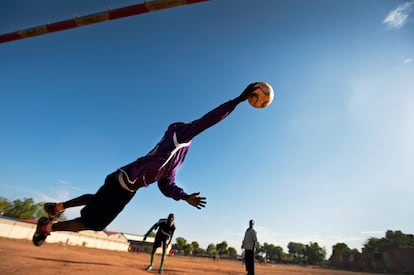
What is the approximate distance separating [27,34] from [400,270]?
6356 centimetres

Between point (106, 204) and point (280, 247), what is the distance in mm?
159759

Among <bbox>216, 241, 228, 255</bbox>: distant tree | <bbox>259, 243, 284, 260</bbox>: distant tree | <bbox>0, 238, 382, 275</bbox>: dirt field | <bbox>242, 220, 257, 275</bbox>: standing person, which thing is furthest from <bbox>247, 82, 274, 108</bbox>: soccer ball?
<bbox>259, 243, 284, 260</bbox>: distant tree

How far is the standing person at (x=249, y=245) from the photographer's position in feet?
27.4

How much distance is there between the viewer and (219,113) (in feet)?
10.6

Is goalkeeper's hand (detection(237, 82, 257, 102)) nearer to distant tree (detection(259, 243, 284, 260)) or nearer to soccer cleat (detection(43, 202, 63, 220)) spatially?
soccer cleat (detection(43, 202, 63, 220))

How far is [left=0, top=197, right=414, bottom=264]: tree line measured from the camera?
64.2 m

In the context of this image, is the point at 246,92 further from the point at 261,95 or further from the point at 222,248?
Result: the point at 222,248

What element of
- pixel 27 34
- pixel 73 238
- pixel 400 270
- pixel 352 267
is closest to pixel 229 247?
pixel 352 267

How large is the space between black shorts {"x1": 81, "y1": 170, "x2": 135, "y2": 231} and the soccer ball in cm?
235

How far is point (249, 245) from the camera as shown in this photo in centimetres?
870

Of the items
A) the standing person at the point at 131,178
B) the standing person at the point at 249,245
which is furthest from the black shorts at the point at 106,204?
the standing person at the point at 249,245

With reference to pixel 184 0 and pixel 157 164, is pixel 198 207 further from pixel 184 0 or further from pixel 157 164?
pixel 184 0

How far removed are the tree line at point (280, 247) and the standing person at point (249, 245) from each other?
1592 centimetres

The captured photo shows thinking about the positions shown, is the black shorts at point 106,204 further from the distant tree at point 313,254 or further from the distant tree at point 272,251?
the distant tree at point 272,251
